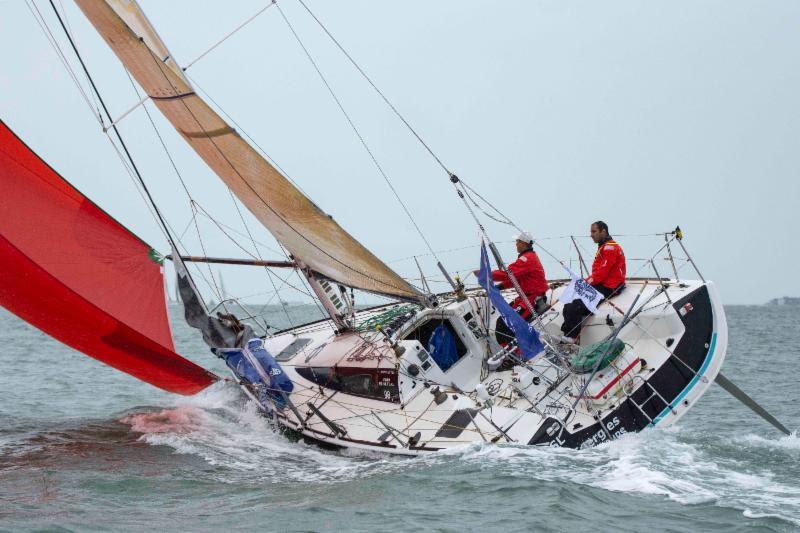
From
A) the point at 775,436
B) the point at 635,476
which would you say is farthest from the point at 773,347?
the point at 635,476

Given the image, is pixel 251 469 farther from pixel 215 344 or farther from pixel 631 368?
pixel 631 368

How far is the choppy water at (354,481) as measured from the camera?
646 centimetres

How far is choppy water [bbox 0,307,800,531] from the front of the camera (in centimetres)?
646

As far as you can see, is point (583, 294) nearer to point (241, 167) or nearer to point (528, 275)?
point (528, 275)

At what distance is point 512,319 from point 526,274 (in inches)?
58.0

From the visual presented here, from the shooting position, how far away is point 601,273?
1022cm

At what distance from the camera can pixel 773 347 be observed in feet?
83.2

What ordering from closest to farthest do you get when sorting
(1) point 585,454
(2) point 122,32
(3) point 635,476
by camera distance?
(3) point 635,476 < (1) point 585,454 < (2) point 122,32

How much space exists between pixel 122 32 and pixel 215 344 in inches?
134

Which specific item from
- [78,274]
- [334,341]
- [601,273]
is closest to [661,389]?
[601,273]

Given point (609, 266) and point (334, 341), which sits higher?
point (609, 266)

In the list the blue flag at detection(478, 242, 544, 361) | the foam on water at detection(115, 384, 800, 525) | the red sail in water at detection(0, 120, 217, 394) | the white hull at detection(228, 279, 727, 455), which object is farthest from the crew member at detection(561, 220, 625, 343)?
the red sail in water at detection(0, 120, 217, 394)

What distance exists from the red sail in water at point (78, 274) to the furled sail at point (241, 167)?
1.54 meters

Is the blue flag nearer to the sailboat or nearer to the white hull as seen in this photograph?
the sailboat
